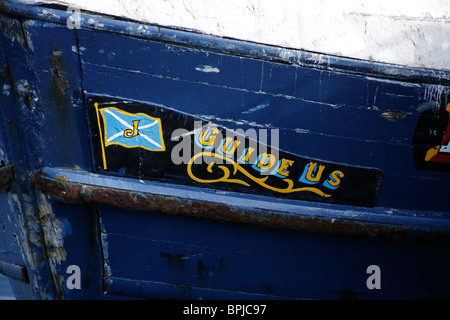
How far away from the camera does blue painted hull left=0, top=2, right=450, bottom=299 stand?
1.52 metres

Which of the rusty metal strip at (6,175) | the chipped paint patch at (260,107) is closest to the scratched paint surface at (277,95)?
the chipped paint patch at (260,107)

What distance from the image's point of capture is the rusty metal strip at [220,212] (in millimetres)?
1709

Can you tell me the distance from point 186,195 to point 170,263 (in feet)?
1.44

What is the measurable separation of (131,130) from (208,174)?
0.40 metres

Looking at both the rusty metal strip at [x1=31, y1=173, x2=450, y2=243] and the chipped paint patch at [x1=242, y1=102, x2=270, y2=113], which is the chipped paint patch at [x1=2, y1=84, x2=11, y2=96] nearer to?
the rusty metal strip at [x1=31, y1=173, x2=450, y2=243]

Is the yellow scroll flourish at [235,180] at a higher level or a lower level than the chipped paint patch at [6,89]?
lower

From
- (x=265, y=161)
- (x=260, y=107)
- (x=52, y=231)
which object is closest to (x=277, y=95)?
(x=260, y=107)

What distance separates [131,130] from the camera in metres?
1.63

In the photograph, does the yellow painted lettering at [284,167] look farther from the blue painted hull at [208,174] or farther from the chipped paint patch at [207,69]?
the chipped paint patch at [207,69]

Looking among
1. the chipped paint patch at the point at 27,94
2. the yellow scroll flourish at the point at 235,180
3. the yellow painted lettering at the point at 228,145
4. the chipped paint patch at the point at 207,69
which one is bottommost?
the yellow scroll flourish at the point at 235,180

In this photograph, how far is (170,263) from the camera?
6.35 feet

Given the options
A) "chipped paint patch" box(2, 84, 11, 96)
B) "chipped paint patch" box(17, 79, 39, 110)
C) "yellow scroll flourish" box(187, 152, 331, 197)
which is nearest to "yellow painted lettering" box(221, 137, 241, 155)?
"yellow scroll flourish" box(187, 152, 331, 197)
